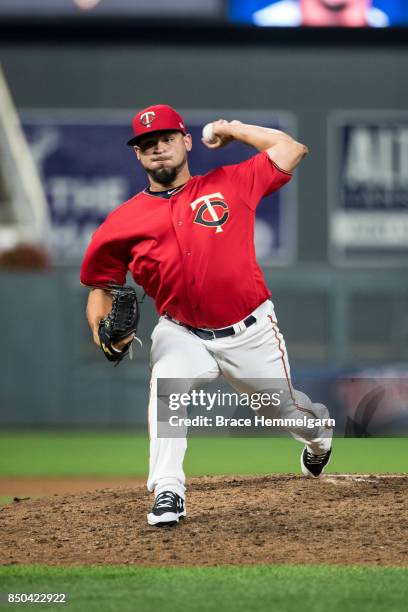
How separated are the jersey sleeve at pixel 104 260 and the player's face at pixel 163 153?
10.6 inches

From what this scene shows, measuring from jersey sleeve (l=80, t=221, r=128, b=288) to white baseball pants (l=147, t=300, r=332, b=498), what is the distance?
0.25 meters

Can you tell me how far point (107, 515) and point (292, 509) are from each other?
0.69 m

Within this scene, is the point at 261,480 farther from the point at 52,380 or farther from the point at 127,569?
the point at 52,380

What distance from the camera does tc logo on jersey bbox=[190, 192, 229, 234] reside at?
4074 millimetres

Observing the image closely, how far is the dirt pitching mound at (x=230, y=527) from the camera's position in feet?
12.0

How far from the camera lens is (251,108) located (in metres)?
12.3

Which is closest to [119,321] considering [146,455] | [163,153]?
[163,153]

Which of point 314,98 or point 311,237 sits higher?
point 314,98

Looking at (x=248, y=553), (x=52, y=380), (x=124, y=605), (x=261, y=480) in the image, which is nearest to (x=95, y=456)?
(x=52, y=380)

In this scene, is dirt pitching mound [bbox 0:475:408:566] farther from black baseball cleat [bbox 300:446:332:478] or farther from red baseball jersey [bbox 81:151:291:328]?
red baseball jersey [bbox 81:151:291:328]

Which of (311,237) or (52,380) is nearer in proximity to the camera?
(52,380)

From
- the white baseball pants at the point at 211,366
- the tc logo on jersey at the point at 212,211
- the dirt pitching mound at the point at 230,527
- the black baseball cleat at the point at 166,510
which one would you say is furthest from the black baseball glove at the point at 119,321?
the dirt pitching mound at the point at 230,527

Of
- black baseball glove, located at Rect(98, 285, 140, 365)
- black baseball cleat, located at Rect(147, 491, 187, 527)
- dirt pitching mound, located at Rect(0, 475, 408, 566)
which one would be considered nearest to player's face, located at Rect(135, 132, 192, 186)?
black baseball glove, located at Rect(98, 285, 140, 365)

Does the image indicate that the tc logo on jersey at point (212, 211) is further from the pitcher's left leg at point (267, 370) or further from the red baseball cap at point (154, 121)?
the pitcher's left leg at point (267, 370)
